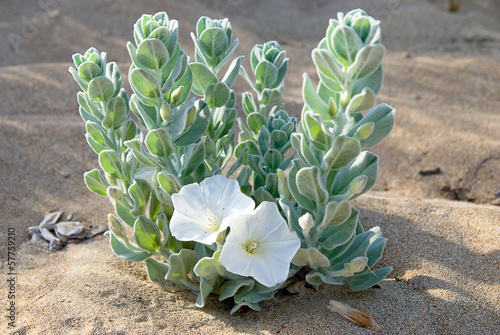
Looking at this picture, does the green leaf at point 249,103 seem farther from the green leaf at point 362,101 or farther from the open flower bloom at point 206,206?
the green leaf at point 362,101

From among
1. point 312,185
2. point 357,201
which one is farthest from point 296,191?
point 357,201

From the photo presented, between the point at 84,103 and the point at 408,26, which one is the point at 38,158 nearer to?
the point at 84,103

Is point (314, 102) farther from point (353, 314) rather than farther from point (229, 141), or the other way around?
point (353, 314)

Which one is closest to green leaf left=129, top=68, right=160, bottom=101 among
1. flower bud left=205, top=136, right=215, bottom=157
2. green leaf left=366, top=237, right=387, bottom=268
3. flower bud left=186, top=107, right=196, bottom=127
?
flower bud left=186, top=107, right=196, bottom=127

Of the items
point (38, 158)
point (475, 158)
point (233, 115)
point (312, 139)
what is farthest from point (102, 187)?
point (475, 158)

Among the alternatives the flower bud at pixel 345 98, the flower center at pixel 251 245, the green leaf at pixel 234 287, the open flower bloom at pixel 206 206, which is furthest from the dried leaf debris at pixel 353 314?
the flower bud at pixel 345 98

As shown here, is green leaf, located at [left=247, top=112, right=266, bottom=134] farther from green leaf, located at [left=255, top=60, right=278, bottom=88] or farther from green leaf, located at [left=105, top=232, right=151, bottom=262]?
green leaf, located at [left=105, top=232, right=151, bottom=262]
